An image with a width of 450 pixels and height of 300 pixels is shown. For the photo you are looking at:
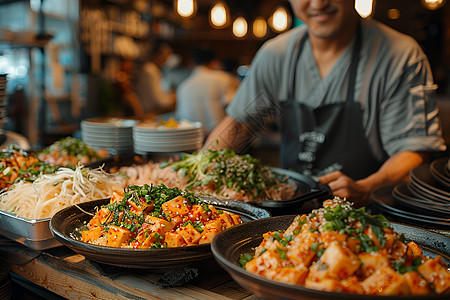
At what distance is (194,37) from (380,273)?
12.6 metres

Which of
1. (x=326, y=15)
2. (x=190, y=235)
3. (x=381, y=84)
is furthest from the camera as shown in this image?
(x=381, y=84)

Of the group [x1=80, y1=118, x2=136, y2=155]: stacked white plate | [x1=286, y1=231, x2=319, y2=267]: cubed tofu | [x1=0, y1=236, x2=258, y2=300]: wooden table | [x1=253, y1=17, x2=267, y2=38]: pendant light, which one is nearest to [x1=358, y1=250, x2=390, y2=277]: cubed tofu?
[x1=286, y1=231, x2=319, y2=267]: cubed tofu

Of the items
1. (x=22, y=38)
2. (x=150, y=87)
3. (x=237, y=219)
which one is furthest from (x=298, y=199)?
(x=150, y=87)

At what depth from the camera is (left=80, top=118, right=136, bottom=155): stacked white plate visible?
295 centimetres

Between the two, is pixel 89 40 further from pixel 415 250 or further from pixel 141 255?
pixel 415 250

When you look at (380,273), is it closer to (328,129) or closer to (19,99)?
(328,129)

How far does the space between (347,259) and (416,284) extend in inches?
5.9

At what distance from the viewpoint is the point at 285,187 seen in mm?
2010

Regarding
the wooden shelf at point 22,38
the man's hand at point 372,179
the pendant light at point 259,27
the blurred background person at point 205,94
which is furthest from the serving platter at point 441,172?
the pendant light at point 259,27

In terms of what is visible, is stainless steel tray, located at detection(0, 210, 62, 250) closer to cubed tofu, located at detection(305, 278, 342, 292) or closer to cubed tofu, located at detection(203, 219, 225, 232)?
cubed tofu, located at detection(203, 219, 225, 232)

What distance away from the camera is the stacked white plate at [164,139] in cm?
270

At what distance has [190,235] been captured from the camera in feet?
3.98

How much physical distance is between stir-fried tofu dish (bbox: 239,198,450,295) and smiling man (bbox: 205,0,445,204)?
1168mm

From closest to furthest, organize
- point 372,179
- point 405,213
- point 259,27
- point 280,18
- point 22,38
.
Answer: point 405,213 < point 372,179 < point 22,38 < point 280,18 < point 259,27
